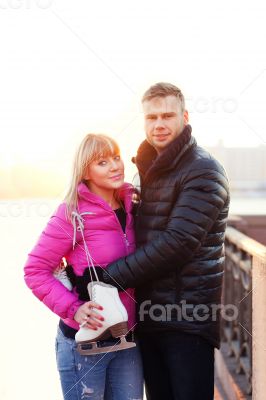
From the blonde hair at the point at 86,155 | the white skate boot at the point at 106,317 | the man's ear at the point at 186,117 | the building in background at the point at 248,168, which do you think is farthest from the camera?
the building in background at the point at 248,168

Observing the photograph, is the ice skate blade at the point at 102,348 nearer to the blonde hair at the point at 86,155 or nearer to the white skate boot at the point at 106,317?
the white skate boot at the point at 106,317

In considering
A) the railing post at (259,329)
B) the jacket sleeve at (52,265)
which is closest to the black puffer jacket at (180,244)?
the jacket sleeve at (52,265)

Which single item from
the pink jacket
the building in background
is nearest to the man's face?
the pink jacket

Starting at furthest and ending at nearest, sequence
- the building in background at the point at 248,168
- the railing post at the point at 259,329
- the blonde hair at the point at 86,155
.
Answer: the building in background at the point at 248,168
the railing post at the point at 259,329
the blonde hair at the point at 86,155

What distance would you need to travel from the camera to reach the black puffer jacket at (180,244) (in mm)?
2893

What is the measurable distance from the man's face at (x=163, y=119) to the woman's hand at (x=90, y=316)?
0.73 m

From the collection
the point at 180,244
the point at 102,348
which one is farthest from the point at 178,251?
the point at 102,348

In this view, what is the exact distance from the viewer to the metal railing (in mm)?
3578

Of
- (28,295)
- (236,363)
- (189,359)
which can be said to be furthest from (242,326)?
(28,295)

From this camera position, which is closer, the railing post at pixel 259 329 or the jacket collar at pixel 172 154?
the jacket collar at pixel 172 154

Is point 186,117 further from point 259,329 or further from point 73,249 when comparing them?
point 259,329

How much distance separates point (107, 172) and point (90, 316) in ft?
1.98

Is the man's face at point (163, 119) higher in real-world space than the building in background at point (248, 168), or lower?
lower

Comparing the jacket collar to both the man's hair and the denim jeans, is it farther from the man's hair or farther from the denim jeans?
the denim jeans
